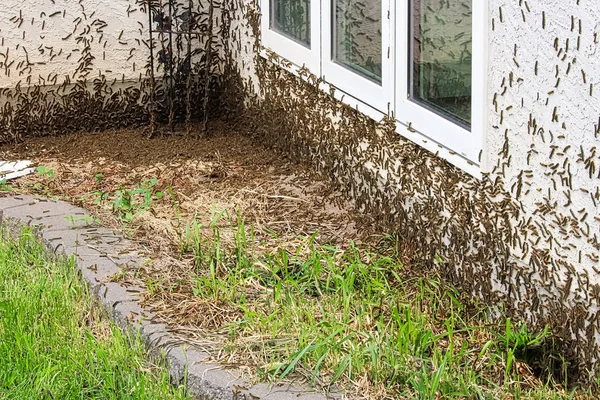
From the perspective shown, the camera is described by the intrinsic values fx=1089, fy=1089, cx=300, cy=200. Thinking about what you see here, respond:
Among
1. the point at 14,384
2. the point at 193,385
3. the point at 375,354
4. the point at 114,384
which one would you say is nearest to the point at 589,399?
the point at 375,354

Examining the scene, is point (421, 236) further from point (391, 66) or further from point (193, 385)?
point (193, 385)

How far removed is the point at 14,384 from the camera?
3.93 metres

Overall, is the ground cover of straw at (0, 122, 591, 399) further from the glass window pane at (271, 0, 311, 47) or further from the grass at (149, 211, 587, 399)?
the glass window pane at (271, 0, 311, 47)

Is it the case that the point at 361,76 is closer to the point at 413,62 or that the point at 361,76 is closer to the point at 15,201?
the point at 413,62

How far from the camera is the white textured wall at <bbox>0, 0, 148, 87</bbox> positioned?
6.82 metres

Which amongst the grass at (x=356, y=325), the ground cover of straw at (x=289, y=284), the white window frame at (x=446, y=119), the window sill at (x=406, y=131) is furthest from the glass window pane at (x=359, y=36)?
Answer: the grass at (x=356, y=325)

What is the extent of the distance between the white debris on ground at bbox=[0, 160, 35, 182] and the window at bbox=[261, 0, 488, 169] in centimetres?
176

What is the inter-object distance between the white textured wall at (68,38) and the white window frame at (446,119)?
9.19 ft

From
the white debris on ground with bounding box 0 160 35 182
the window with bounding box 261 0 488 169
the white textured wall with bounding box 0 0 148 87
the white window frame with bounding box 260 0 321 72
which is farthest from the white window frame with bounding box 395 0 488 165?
the white textured wall with bounding box 0 0 148 87

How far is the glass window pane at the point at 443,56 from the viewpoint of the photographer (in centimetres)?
428

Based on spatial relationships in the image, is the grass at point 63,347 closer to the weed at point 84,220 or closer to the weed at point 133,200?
the weed at point 84,220

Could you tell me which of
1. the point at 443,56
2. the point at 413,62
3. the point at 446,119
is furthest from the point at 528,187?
the point at 413,62

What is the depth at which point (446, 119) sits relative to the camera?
444 centimetres

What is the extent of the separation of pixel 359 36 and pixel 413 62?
2.17 feet
